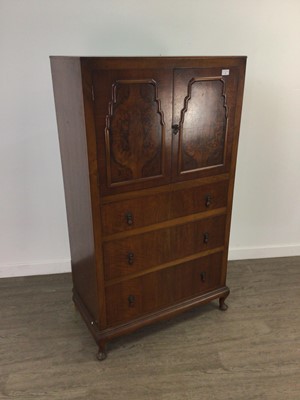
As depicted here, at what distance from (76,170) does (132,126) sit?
33 centimetres

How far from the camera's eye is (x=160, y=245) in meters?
1.69

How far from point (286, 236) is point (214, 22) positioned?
160 cm

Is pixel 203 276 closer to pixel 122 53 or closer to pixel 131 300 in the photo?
pixel 131 300

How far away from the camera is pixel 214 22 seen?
1965 millimetres

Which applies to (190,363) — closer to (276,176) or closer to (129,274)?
(129,274)

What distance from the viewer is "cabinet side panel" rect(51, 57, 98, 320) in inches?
53.1

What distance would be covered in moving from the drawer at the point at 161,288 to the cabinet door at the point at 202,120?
53 cm

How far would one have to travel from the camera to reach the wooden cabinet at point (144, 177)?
4.42 ft

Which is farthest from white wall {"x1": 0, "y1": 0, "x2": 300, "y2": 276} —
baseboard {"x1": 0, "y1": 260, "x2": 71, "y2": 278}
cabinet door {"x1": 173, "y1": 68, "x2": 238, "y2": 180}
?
cabinet door {"x1": 173, "y1": 68, "x2": 238, "y2": 180}

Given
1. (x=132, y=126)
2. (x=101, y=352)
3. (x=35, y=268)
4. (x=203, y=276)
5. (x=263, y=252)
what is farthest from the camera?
(x=263, y=252)

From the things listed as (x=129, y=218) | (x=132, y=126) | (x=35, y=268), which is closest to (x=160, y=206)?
(x=129, y=218)

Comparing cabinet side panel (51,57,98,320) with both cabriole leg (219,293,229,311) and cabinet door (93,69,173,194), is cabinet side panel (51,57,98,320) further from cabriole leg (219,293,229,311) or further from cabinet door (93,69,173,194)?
cabriole leg (219,293,229,311)

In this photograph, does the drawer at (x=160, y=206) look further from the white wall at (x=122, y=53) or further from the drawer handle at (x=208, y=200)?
the white wall at (x=122, y=53)

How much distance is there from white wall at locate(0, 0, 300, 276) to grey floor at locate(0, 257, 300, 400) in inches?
17.8
